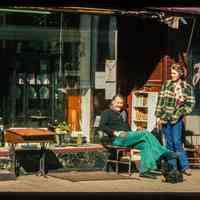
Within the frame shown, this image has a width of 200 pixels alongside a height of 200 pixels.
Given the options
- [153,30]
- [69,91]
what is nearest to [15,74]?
[69,91]

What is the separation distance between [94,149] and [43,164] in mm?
1272

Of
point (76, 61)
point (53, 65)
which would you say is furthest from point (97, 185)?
point (76, 61)

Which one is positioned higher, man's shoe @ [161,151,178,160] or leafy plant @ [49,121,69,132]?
leafy plant @ [49,121,69,132]

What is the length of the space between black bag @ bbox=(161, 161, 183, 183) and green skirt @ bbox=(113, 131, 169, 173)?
17 cm

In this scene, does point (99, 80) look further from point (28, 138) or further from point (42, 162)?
point (28, 138)

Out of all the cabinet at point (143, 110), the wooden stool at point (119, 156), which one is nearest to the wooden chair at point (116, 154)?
the wooden stool at point (119, 156)

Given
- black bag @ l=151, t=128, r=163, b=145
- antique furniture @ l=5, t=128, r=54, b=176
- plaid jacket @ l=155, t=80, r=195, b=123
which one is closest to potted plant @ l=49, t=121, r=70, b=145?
antique furniture @ l=5, t=128, r=54, b=176

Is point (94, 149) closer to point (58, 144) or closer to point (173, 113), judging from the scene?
point (58, 144)

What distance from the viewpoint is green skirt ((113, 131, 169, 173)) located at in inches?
408

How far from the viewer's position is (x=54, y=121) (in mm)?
11812

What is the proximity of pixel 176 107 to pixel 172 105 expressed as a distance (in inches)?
2.8

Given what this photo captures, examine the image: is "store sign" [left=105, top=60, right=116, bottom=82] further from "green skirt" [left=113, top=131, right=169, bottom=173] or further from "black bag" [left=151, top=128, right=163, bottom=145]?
"green skirt" [left=113, top=131, right=169, bottom=173]

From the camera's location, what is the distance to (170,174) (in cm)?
1016

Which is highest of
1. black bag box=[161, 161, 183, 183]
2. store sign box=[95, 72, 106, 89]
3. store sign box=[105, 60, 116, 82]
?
store sign box=[105, 60, 116, 82]
